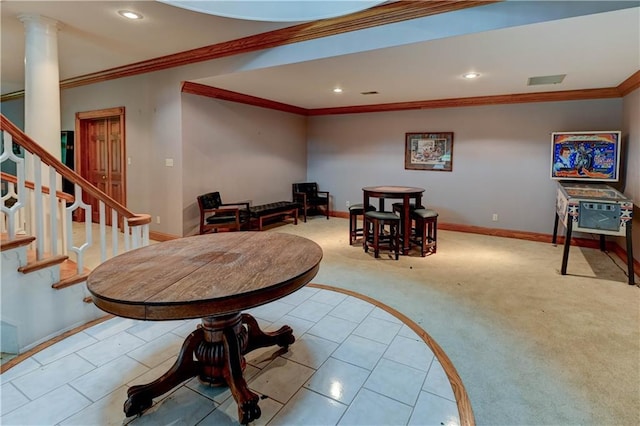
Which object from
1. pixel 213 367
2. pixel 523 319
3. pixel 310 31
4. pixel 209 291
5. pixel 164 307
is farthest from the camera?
pixel 310 31

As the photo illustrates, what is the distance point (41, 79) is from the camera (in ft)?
11.2

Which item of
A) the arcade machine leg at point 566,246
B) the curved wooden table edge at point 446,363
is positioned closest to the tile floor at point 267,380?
the curved wooden table edge at point 446,363

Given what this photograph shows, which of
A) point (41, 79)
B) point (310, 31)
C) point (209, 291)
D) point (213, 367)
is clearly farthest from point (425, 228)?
point (41, 79)

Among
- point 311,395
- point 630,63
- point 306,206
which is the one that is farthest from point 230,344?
point 306,206

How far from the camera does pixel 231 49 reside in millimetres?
4020

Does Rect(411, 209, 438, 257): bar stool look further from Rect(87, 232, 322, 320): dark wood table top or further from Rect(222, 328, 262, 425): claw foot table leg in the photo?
Rect(222, 328, 262, 425): claw foot table leg

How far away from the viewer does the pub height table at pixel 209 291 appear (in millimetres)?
1334

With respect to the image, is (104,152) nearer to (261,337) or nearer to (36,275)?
(36,275)

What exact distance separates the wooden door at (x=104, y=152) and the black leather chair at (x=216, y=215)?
160 centimetres

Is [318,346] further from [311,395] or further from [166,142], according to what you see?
[166,142]

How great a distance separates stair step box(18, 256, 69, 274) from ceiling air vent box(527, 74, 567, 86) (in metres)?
5.21

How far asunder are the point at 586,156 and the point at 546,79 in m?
1.22

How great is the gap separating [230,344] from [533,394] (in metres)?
1.65

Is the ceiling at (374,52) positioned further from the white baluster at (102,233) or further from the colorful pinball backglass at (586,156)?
the white baluster at (102,233)
